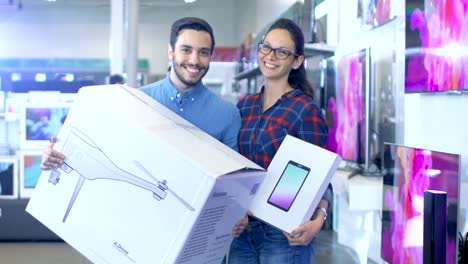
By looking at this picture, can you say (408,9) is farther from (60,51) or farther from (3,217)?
(60,51)

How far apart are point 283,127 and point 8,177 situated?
3639 millimetres

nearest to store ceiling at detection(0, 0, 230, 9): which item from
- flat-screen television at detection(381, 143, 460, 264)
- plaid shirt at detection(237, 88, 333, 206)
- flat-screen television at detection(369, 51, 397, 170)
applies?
flat-screen television at detection(369, 51, 397, 170)

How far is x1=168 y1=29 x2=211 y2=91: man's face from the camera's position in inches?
62.0

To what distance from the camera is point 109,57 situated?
20.7ft

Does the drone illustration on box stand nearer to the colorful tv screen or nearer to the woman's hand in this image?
the woman's hand

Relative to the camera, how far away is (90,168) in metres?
1.36

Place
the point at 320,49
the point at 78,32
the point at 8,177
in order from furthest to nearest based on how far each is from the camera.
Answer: the point at 78,32, the point at 8,177, the point at 320,49

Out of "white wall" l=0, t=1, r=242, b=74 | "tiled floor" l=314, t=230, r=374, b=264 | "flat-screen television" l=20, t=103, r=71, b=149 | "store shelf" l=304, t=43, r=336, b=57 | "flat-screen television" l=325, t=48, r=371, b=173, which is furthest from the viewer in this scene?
"white wall" l=0, t=1, r=242, b=74

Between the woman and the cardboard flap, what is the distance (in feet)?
0.63

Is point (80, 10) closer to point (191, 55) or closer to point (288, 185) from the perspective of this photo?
point (191, 55)

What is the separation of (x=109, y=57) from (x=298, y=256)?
518 centimetres

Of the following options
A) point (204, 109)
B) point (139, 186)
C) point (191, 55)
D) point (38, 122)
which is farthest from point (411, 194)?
point (38, 122)

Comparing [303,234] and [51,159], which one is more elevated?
[51,159]

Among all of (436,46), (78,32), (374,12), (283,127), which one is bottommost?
(283,127)
